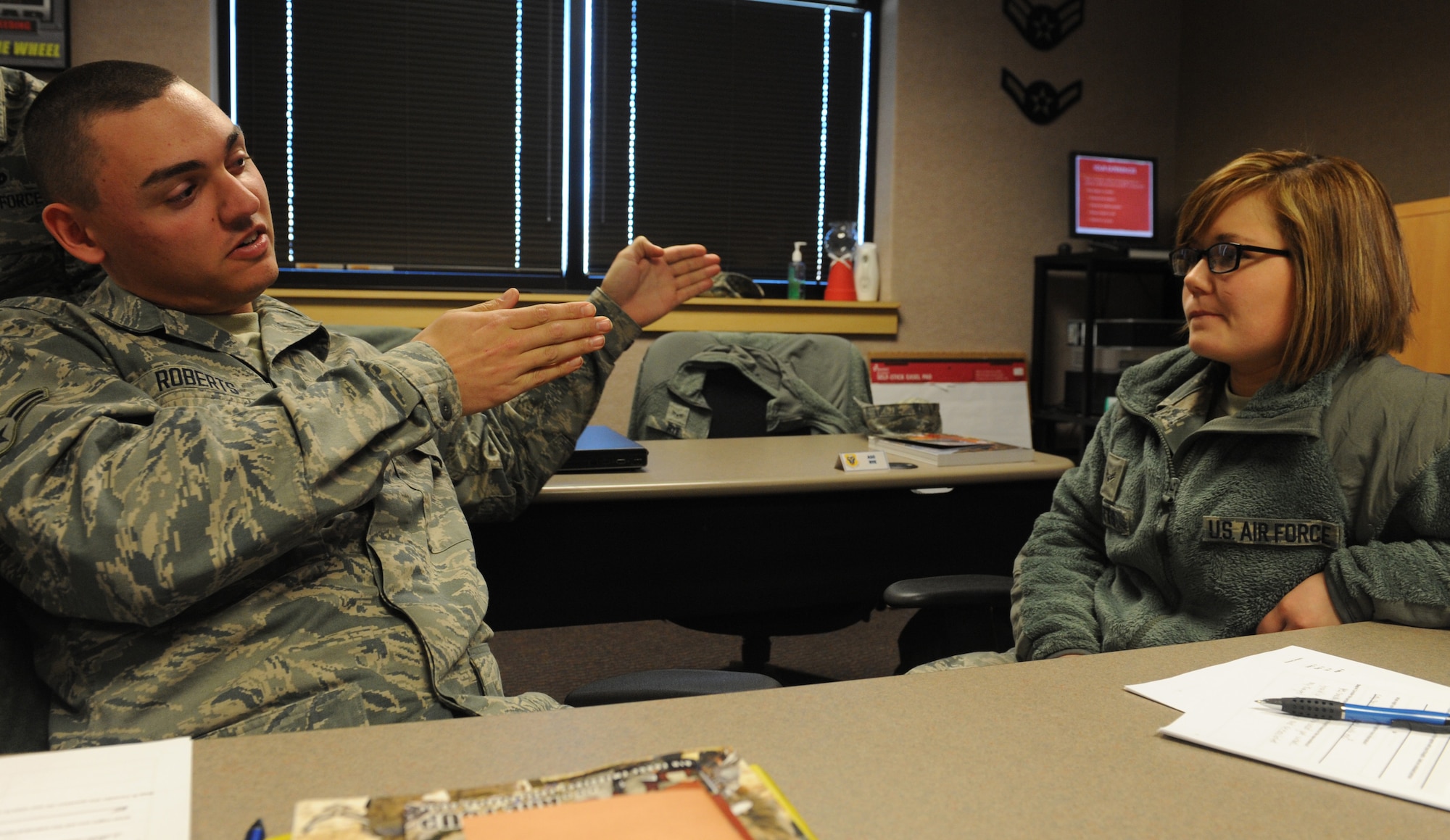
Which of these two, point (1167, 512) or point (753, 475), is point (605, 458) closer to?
point (753, 475)

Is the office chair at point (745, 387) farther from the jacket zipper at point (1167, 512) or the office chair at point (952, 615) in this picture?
the jacket zipper at point (1167, 512)

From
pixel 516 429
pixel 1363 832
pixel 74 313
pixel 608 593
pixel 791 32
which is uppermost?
pixel 791 32

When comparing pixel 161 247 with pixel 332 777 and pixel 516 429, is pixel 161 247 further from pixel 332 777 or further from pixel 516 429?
pixel 332 777

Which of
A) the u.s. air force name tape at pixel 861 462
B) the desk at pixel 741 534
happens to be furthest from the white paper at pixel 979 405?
the u.s. air force name tape at pixel 861 462

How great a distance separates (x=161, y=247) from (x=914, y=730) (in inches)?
36.7

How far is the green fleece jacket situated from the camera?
38.9 inches

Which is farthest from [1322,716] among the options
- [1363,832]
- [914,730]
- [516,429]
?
[516,429]

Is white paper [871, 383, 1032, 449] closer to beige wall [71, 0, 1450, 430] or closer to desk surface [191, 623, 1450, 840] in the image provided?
beige wall [71, 0, 1450, 430]

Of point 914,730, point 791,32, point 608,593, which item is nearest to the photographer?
point 914,730

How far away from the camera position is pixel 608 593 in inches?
72.2

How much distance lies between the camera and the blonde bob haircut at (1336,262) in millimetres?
1062

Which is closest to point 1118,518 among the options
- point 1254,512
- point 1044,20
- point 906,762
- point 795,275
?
point 1254,512

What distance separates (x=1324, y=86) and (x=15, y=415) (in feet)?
14.8

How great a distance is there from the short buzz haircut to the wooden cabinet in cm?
314
